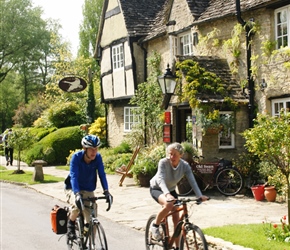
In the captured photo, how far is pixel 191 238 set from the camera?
6465mm

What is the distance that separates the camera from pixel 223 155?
15391mm

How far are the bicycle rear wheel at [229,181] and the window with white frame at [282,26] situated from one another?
4.13 meters

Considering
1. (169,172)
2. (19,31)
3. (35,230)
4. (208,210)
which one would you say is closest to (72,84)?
(208,210)

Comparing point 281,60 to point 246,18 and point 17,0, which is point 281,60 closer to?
point 246,18

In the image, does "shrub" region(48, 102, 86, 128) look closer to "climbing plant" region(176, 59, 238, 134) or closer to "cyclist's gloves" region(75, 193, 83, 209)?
"climbing plant" region(176, 59, 238, 134)

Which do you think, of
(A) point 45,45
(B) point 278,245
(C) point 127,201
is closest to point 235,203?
(C) point 127,201

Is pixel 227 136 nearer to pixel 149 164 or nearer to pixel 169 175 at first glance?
pixel 149 164

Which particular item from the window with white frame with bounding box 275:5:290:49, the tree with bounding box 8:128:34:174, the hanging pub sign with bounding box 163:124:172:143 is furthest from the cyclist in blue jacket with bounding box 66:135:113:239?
the tree with bounding box 8:128:34:174

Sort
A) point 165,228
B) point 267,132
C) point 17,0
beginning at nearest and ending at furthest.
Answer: point 165,228 → point 267,132 → point 17,0

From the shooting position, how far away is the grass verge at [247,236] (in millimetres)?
7387

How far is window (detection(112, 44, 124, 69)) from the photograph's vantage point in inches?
961

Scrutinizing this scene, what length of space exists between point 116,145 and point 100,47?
550 centimetres

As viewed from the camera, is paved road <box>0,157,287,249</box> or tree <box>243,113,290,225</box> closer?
tree <box>243,113,290,225</box>

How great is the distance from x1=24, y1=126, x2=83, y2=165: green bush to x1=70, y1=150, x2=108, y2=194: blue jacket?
1960cm
